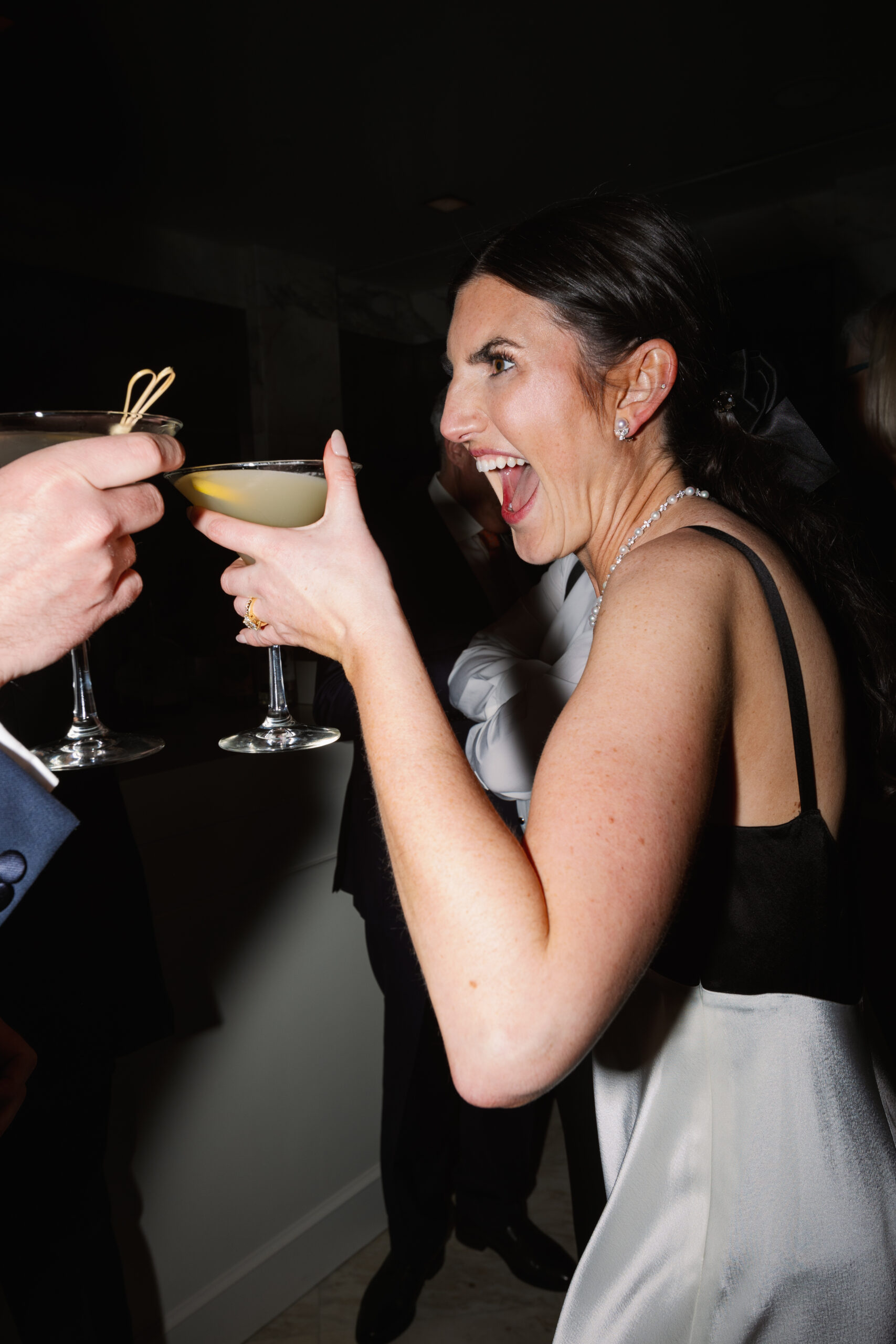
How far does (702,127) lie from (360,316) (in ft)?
7.59

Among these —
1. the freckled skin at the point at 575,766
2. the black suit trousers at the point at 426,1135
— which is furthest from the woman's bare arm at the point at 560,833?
the black suit trousers at the point at 426,1135

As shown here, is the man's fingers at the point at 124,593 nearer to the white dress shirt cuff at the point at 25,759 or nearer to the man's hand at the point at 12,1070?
the white dress shirt cuff at the point at 25,759

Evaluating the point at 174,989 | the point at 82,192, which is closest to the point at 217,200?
the point at 82,192

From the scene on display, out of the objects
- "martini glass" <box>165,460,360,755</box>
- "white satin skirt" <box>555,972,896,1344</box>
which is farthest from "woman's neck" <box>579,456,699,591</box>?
"white satin skirt" <box>555,972,896,1344</box>

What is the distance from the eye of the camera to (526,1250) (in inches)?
78.4

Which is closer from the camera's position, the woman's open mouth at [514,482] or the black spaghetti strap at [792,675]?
the black spaghetti strap at [792,675]

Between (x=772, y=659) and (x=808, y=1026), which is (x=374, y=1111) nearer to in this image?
(x=808, y=1026)

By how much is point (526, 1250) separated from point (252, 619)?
1811 millimetres

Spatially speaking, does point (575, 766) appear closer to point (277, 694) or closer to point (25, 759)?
point (25, 759)

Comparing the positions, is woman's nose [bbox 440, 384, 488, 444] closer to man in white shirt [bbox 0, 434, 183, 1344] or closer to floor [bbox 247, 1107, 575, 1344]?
man in white shirt [bbox 0, 434, 183, 1344]

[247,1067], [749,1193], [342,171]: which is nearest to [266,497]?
[749,1193]

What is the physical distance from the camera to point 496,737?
1.55 metres

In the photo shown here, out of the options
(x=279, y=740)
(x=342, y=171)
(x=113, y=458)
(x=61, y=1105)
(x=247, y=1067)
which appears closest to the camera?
(x=113, y=458)

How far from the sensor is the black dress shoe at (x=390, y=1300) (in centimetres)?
181
